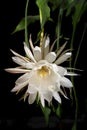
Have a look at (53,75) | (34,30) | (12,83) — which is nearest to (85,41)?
(34,30)

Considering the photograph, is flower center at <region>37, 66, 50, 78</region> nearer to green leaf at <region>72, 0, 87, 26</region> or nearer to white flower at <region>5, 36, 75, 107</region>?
white flower at <region>5, 36, 75, 107</region>

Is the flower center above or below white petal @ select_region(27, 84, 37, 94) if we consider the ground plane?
above

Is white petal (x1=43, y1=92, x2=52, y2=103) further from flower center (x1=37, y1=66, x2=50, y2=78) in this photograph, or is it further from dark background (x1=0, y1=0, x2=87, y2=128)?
dark background (x1=0, y1=0, x2=87, y2=128)

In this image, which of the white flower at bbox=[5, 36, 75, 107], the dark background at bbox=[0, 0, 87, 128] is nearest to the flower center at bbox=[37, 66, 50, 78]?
the white flower at bbox=[5, 36, 75, 107]

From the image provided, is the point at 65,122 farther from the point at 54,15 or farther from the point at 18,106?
the point at 54,15

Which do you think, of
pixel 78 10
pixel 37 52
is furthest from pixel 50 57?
pixel 78 10

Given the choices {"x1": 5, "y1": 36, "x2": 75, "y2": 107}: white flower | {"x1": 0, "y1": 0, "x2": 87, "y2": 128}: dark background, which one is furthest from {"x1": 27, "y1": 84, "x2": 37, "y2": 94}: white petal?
{"x1": 0, "y1": 0, "x2": 87, "y2": 128}: dark background

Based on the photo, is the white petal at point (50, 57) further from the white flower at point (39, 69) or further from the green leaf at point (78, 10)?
the green leaf at point (78, 10)

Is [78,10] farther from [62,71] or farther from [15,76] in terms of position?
[15,76]

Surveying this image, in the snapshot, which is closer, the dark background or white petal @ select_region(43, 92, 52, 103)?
white petal @ select_region(43, 92, 52, 103)
